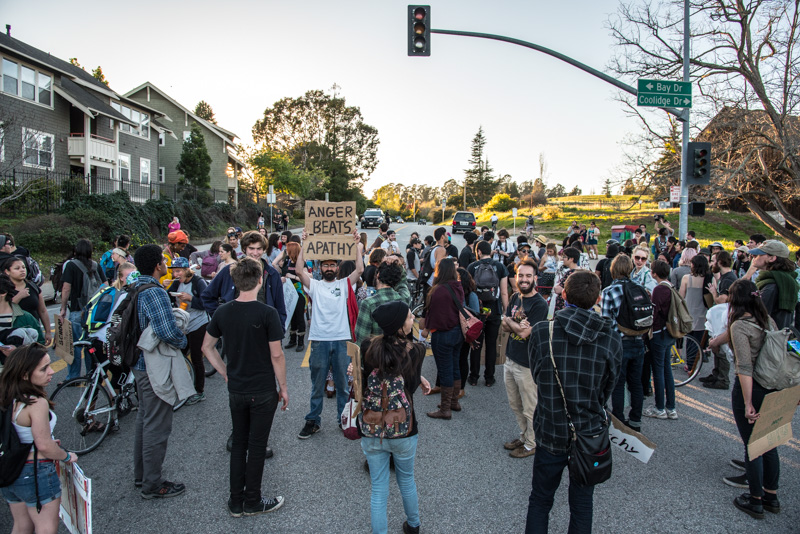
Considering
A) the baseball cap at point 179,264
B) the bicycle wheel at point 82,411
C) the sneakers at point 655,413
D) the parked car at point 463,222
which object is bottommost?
the sneakers at point 655,413

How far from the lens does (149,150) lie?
3262 centimetres

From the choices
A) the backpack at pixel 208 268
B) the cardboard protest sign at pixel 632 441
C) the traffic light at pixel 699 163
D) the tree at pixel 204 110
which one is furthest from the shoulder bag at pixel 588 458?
the tree at pixel 204 110

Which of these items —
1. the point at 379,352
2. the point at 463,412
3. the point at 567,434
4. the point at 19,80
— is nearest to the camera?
the point at 567,434

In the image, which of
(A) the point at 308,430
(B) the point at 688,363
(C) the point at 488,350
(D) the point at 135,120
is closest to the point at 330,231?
(A) the point at 308,430

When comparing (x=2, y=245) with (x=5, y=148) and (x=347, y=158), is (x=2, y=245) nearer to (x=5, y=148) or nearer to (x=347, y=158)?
(x=5, y=148)

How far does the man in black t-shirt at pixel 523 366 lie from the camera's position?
4734mm

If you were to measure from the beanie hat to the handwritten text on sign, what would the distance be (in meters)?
2.40

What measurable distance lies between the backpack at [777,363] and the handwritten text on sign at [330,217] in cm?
393

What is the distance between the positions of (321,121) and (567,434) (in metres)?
69.5

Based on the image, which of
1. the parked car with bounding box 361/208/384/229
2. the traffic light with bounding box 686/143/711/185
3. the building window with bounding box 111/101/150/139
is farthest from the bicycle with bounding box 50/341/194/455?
the parked car with bounding box 361/208/384/229

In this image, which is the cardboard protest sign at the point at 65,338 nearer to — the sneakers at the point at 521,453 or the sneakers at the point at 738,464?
the sneakers at the point at 521,453

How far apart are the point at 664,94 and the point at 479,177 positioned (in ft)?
269

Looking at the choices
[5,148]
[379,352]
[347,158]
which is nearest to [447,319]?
[379,352]

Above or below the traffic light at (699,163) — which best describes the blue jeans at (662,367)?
below
